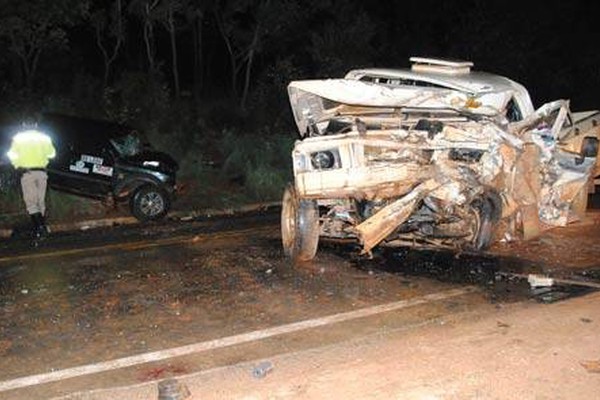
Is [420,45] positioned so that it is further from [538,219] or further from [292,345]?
[292,345]

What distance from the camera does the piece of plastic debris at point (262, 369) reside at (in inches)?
190

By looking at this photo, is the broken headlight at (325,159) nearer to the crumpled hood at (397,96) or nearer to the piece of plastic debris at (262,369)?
the crumpled hood at (397,96)

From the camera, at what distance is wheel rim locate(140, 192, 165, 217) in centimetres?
1160

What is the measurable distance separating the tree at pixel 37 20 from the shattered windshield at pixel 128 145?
4.78m

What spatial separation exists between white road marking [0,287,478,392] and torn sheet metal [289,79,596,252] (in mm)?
1072

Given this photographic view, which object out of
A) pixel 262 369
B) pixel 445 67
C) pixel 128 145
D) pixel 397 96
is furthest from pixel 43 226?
pixel 262 369

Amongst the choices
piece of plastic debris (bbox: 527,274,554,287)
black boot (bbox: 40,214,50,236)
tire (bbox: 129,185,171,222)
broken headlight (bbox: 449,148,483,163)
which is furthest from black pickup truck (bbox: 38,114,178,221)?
piece of plastic debris (bbox: 527,274,554,287)

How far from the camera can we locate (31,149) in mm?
10734

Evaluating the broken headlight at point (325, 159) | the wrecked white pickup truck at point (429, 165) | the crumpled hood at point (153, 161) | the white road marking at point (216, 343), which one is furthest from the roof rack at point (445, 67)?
the crumpled hood at point (153, 161)

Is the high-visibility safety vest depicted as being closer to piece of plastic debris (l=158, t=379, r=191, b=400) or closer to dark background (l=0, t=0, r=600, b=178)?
dark background (l=0, t=0, r=600, b=178)

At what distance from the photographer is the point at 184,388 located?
4.55 m

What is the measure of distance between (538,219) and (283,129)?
411 inches

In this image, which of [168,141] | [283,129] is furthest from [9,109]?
[283,129]

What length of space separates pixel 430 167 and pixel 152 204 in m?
5.46
